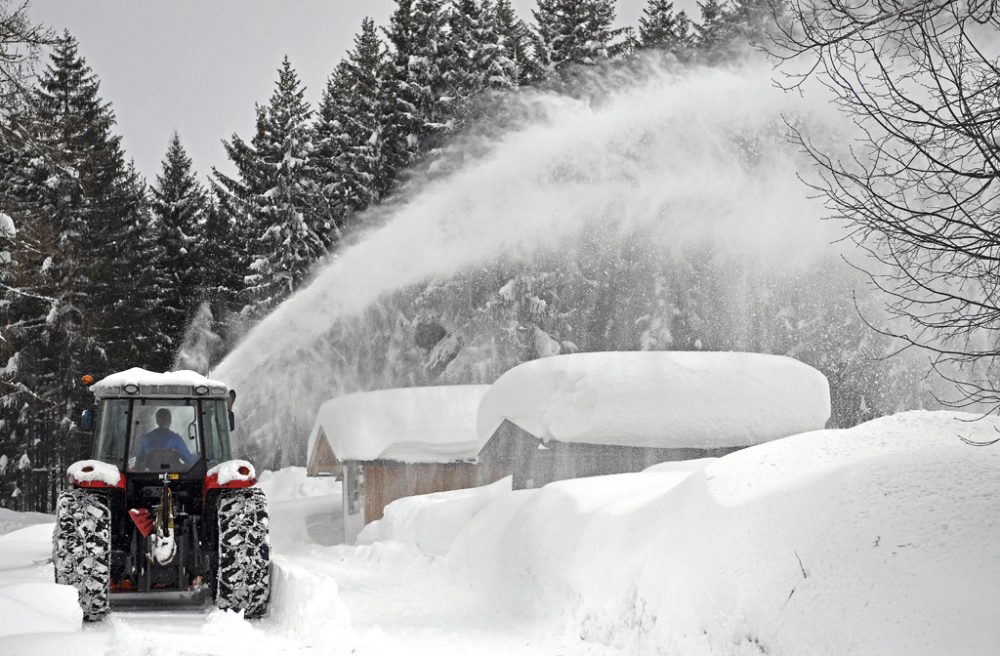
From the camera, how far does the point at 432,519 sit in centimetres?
1617

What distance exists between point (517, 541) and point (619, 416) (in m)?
5.28

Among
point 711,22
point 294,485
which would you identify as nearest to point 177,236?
point 294,485

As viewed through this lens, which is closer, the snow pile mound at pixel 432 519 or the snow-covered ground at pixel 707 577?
the snow-covered ground at pixel 707 577

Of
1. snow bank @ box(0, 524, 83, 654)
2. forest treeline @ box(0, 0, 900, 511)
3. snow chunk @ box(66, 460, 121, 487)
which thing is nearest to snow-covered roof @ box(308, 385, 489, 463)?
forest treeline @ box(0, 0, 900, 511)

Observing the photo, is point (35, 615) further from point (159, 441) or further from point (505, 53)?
point (505, 53)

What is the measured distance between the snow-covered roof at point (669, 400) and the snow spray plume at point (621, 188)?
15.3 ft

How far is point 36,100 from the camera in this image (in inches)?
557

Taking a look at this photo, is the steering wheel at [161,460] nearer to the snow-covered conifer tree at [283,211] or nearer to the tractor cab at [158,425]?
the tractor cab at [158,425]

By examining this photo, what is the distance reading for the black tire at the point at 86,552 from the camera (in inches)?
316

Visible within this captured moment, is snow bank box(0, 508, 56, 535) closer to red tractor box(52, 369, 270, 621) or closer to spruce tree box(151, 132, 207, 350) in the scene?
spruce tree box(151, 132, 207, 350)

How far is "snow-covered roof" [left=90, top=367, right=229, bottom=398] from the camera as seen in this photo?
945 centimetres

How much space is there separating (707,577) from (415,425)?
17252mm

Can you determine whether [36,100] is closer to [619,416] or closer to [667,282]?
[619,416]

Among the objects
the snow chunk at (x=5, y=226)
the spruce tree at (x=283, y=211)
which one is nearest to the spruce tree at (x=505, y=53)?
the spruce tree at (x=283, y=211)
